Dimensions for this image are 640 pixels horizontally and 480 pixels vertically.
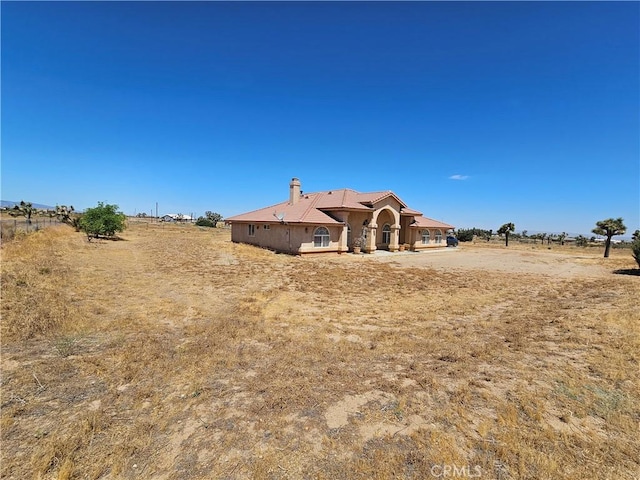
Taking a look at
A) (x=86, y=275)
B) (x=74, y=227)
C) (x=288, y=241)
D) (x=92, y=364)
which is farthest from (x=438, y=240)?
(x=74, y=227)

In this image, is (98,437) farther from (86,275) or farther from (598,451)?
(86,275)

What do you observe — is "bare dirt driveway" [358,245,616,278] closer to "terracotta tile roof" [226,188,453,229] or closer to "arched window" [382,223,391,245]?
"arched window" [382,223,391,245]

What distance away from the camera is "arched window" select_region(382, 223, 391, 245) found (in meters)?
31.8

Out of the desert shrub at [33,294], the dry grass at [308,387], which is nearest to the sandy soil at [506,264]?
the dry grass at [308,387]

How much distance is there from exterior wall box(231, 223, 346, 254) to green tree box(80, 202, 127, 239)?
13.9m

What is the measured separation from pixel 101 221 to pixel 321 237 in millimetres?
22378

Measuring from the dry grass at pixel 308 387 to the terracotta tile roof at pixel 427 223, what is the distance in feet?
74.5

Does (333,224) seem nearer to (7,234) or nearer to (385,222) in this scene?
(385,222)

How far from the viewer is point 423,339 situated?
743cm

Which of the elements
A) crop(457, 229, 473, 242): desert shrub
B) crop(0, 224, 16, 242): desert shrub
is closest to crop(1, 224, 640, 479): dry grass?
crop(0, 224, 16, 242): desert shrub

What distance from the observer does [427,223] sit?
1378 inches

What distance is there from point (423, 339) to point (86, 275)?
13524 millimetres

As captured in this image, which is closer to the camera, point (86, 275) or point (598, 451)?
point (598, 451)

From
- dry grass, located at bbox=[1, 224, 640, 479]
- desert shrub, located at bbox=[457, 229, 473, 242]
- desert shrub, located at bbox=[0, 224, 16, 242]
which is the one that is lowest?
dry grass, located at bbox=[1, 224, 640, 479]
